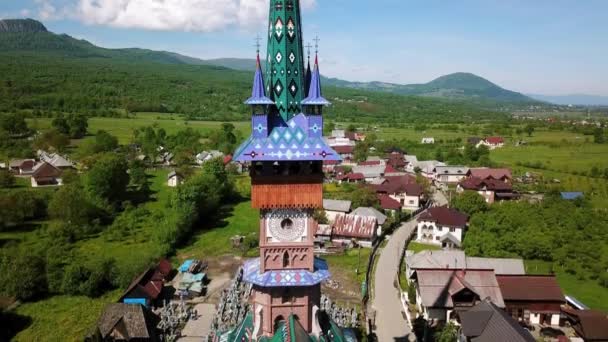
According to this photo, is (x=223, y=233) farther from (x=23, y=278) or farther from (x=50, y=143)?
(x=50, y=143)

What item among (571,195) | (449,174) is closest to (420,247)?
(571,195)

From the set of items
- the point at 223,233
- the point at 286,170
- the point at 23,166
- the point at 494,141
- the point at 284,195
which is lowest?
the point at 223,233

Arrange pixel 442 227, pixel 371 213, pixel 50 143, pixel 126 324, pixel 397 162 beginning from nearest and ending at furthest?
pixel 126 324, pixel 442 227, pixel 371 213, pixel 50 143, pixel 397 162

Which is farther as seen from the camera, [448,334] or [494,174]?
[494,174]

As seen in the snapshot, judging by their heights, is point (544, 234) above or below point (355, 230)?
above

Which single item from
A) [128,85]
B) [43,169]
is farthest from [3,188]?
[128,85]

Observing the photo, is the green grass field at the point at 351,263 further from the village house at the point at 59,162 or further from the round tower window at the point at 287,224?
the village house at the point at 59,162

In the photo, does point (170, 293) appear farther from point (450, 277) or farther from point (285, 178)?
point (285, 178)
